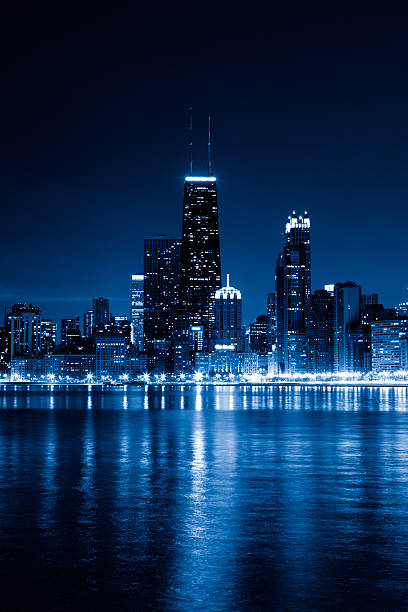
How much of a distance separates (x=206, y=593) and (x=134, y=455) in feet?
103

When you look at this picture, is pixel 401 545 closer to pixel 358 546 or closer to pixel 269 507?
pixel 358 546

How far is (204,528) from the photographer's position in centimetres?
2388

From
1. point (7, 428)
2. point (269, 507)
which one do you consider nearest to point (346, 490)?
point (269, 507)

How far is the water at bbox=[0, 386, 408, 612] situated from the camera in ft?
54.7

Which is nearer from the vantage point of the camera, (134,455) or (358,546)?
(358,546)

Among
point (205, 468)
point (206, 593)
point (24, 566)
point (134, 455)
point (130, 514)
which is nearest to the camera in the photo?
point (206, 593)

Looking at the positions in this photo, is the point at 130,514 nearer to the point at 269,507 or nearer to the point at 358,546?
the point at 269,507

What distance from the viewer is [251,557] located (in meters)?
20.0

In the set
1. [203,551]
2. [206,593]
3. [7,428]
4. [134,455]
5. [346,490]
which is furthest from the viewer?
[7,428]

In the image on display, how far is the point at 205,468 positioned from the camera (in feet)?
131

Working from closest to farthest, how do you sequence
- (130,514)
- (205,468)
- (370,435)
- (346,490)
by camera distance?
(130,514)
(346,490)
(205,468)
(370,435)

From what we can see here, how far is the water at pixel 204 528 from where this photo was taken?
54.7 ft


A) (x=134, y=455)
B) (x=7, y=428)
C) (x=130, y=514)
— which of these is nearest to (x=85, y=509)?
(x=130, y=514)

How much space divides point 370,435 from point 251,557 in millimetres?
45586
